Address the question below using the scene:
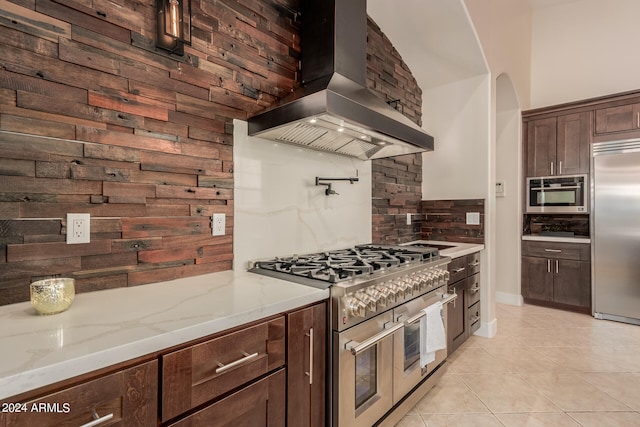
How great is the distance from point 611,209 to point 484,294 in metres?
1.82

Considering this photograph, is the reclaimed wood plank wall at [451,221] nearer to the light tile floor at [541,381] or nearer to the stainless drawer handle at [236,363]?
the light tile floor at [541,381]

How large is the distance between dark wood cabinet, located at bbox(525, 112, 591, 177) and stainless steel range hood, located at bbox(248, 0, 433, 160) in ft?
8.97

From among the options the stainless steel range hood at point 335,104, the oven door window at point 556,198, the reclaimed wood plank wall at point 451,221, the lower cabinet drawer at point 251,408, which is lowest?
the lower cabinet drawer at point 251,408

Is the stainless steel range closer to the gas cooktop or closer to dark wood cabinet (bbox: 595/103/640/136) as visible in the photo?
the gas cooktop

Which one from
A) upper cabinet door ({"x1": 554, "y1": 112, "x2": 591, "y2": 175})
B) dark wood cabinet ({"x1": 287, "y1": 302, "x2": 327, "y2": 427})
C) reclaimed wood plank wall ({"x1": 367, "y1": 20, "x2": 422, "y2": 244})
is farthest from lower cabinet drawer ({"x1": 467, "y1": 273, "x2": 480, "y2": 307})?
upper cabinet door ({"x1": 554, "y1": 112, "x2": 591, "y2": 175})

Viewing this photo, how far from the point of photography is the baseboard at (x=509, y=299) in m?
4.09

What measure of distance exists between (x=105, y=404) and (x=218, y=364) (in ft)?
0.98

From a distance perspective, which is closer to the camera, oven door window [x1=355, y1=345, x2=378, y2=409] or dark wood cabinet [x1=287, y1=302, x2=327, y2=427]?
dark wood cabinet [x1=287, y1=302, x2=327, y2=427]

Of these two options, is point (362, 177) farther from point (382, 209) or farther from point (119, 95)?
point (119, 95)

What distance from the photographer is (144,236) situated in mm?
1420

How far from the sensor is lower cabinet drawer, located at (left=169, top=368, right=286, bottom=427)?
0.93 m

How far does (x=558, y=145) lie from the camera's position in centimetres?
389

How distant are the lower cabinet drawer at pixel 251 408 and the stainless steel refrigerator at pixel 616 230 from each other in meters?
4.06

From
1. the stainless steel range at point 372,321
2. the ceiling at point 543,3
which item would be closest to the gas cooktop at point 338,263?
the stainless steel range at point 372,321
